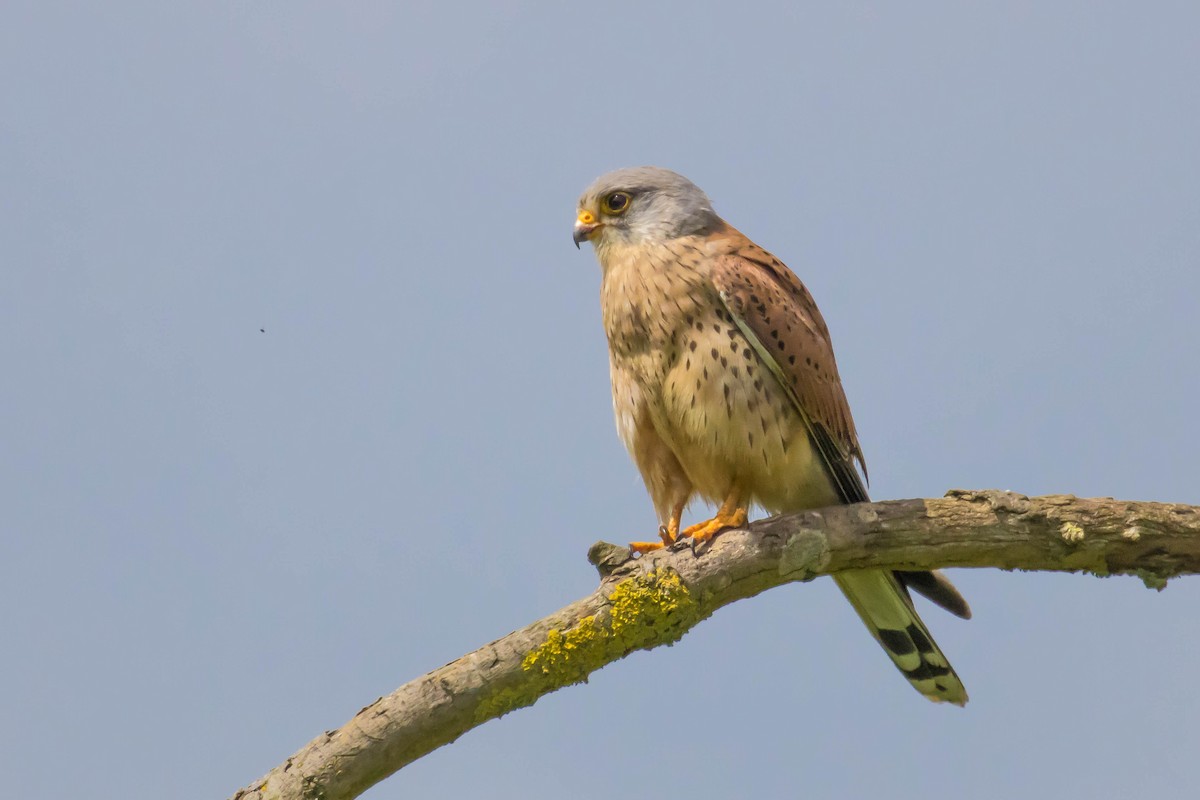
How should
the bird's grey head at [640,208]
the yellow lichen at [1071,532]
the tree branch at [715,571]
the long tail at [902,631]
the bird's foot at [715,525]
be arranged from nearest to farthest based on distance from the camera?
the tree branch at [715,571]
the yellow lichen at [1071,532]
the bird's foot at [715,525]
the long tail at [902,631]
the bird's grey head at [640,208]

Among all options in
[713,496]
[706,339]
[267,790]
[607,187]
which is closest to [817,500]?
[713,496]

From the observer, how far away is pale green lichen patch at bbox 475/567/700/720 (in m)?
3.70

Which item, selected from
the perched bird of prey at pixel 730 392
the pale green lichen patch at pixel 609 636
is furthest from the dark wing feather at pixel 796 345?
the pale green lichen patch at pixel 609 636

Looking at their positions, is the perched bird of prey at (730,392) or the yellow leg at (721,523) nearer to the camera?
the yellow leg at (721,523)

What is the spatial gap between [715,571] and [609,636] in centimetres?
45

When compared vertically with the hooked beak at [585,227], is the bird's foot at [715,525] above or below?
below

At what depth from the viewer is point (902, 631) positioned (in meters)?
4.79

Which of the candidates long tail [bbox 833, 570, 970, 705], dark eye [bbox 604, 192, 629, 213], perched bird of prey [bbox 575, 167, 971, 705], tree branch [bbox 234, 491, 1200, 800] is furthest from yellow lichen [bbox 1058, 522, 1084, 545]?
dark eye [bbox 604, 192, 629, 213]

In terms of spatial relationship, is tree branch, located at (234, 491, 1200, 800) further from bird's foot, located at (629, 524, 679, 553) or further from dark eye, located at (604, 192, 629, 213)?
dark eye, located at (604, 192, 629, 213)

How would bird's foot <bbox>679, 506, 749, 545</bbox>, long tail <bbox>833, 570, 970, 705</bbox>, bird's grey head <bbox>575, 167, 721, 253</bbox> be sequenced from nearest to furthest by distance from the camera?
1. bird's foot <bbox>679, 506, 749, 545</bbox>
2. long tail <bbox>833, 570, 970, 705</bbox>
3. bird's grey head <bbox>575, 167, 721, 253</bbox>

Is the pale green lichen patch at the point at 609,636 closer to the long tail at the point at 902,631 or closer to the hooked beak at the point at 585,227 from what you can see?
the long tail at the point at 902,631

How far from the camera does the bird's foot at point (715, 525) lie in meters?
4.21

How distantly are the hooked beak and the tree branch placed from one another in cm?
150

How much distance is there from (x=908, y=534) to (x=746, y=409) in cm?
72
